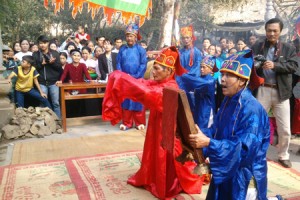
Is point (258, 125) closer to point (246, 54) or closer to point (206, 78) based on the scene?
point (246, 54)

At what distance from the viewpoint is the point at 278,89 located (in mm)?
3914

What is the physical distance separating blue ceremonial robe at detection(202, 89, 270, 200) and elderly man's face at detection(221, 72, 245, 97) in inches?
1.4

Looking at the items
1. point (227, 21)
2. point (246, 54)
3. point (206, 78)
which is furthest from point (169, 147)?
point (227, 21)

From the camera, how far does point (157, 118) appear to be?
318 centimetres

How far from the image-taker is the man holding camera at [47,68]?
602 cm

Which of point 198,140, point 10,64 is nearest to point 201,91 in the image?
point 198,140

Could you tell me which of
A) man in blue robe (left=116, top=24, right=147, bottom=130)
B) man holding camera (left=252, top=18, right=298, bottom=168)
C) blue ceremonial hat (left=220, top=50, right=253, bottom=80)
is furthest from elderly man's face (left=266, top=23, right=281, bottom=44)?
man in blue robe (left=116, top=24, right=147, bottom=130)

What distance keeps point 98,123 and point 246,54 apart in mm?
4913

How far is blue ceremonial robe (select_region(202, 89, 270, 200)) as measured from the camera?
1.82 meters

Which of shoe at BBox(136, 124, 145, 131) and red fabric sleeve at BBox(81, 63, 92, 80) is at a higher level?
red fabric sleeve at BBox(81, 63, 92, 80)

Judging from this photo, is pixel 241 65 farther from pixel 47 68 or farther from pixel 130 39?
pixel 47 68

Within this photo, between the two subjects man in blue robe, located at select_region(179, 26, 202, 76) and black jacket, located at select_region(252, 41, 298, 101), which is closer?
black jacket, located at select_region(252, 41, 298, 101)

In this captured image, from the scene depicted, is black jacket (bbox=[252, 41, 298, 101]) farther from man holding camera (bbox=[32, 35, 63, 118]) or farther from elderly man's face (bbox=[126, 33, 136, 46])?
man holding camera (bbox=[32, 35, 63, 118])

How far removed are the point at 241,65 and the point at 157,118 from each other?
1339 millimetres
